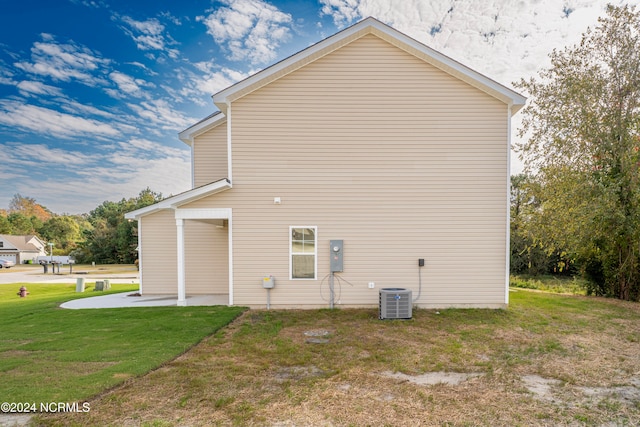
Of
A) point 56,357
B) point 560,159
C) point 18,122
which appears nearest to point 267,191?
point 56,357

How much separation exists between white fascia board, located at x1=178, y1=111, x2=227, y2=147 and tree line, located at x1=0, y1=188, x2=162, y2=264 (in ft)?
91.1

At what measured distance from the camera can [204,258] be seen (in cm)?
887

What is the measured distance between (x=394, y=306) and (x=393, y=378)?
2863 millimetres

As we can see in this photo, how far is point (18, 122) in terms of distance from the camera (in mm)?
17859

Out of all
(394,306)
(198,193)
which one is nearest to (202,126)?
(198,193)

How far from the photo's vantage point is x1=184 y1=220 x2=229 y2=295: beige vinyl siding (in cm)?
884

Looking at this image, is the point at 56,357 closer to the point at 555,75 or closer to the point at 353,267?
the point at 353,267

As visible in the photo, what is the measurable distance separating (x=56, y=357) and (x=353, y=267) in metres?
5.66

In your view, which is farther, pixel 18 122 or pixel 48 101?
pixel 18 122

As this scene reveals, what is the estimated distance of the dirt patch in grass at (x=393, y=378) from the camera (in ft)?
9.13

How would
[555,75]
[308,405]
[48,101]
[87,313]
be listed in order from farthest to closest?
[48,101]
[555,75]
[87,313]
[308,405]

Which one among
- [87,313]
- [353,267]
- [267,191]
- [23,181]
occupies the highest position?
[23,181]

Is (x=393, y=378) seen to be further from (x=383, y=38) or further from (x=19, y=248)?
(x=19, y=248)

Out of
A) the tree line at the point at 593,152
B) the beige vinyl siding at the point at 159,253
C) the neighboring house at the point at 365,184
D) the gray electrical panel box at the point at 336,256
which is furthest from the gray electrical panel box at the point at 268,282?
the tree line at the point at 593,152
